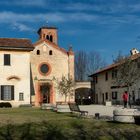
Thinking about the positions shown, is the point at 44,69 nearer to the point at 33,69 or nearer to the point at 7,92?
the point at 33,69

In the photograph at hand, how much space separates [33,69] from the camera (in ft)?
188

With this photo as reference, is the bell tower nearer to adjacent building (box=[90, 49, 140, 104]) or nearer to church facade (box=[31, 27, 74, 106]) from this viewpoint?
adjacent building (box=[90, 49, 140, 104])

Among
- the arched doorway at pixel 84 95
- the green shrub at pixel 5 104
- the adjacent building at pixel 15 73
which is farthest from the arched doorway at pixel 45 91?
the green shrub at pixel 5 104

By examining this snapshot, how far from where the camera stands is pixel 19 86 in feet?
147

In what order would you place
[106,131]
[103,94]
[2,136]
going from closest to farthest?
[2,136] < [106,131] < [103,94]

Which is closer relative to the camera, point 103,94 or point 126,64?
point 126,64

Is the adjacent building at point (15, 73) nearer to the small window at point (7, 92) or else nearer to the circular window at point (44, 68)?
the small window at point (7, 92)

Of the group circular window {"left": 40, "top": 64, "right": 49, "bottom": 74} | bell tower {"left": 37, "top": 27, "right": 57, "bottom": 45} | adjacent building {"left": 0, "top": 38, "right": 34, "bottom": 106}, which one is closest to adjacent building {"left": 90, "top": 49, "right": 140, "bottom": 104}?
circular window {"left": 40, "top": 64, "right": 49, "bottom": 74}

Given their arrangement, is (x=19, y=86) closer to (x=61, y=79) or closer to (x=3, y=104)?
(x=3, y=104)

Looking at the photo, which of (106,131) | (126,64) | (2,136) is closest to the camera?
(2,136)

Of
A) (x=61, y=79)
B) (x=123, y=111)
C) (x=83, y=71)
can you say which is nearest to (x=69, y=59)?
(x=61, y=79)

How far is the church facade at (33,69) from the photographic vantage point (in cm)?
4441

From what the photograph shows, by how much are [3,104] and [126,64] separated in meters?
15.7

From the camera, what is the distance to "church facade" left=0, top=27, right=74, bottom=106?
1748 inches
